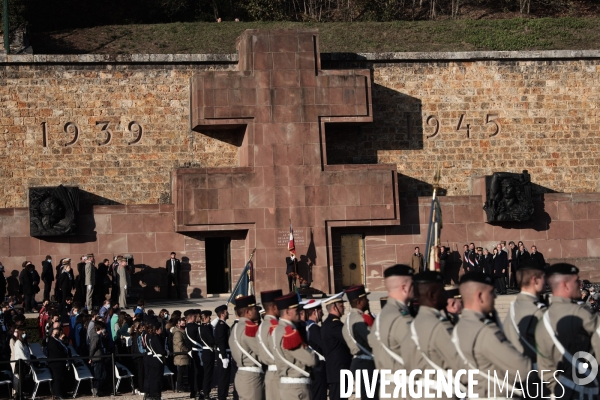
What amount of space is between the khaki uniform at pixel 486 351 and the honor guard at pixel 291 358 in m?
2.82

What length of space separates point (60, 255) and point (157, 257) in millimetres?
2423

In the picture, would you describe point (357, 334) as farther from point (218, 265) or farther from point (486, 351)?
point (218, 265)

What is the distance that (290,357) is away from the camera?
1055cm

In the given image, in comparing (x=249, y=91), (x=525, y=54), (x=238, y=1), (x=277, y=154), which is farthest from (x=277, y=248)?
(x=238, y=1)

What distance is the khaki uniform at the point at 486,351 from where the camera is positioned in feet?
25.0

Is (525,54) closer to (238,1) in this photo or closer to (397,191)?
(397,191)

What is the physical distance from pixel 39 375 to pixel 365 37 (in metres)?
17.6

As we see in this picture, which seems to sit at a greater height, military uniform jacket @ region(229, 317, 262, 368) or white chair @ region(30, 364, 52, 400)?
military uniform jacket @ region(229, 317, 262, 368)

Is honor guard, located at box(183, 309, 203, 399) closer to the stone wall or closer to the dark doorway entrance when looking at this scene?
the dark doorway entrance

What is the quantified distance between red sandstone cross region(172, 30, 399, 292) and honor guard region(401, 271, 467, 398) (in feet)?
60.6

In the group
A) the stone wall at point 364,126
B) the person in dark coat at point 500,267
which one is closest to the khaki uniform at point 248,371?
the person in dark coat at point 500,267

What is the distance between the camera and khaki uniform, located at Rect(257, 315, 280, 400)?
426 inches

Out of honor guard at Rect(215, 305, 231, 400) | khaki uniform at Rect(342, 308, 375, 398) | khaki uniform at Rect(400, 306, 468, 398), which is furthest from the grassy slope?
khaki uniform at Rect(400, 306, 468, 398)

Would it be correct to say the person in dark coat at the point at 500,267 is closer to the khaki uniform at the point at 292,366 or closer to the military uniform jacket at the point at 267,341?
the military uniform jacket at the point at 267,341
